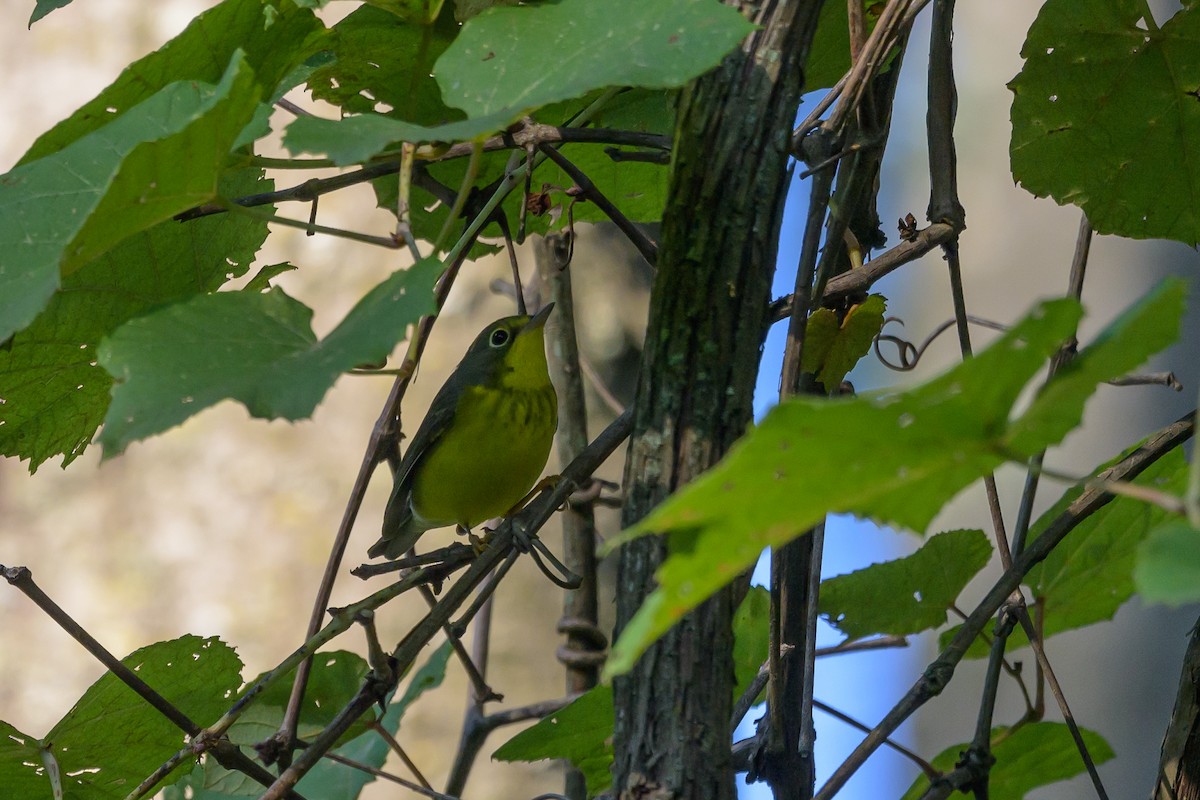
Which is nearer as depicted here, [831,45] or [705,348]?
[705,348]

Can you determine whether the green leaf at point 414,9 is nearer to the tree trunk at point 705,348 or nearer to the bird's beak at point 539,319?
the tree trunk at point 705,348

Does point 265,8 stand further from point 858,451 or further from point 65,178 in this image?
point 858,451

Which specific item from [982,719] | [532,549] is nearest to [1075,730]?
[982,719]

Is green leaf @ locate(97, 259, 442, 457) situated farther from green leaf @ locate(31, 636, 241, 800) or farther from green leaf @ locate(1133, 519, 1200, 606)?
green leaf @ locate(31, 636, 241, 800)

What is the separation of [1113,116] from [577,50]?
101 centimetres

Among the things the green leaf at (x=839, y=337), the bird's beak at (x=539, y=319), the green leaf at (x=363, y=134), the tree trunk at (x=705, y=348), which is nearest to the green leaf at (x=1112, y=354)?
the tree trunk at (x=705, y=348)

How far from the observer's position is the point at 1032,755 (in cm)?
173

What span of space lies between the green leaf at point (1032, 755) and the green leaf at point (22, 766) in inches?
47.5

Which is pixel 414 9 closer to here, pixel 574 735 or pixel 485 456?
pixel 574 735

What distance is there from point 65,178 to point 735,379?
2.28ft

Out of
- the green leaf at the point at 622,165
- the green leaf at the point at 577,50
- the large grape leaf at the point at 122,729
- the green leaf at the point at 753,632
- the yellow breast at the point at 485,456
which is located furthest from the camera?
the yellow breast at the point at 485,456

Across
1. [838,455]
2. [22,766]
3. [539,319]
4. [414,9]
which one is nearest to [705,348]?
[838,455]

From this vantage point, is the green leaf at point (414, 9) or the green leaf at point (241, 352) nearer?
the green leaf at point (241, 352)

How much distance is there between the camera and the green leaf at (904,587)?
1711 mm
